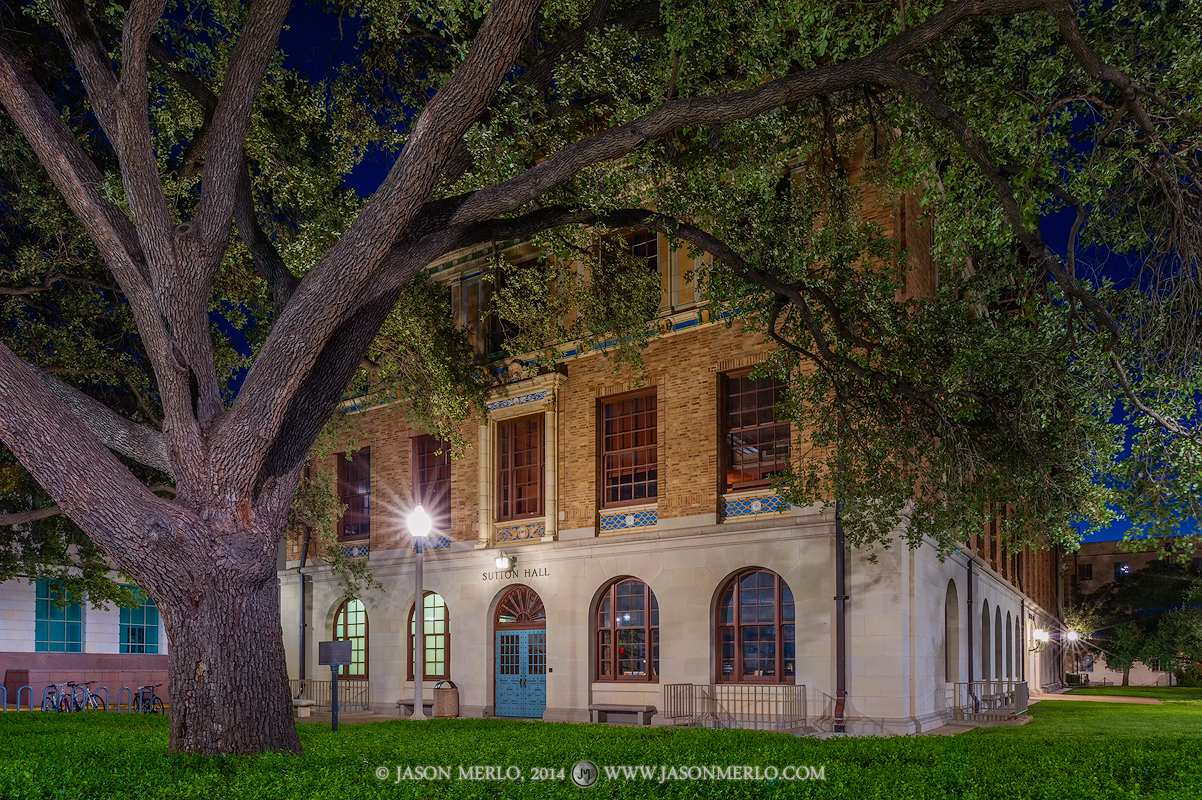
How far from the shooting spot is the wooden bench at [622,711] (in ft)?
72.4

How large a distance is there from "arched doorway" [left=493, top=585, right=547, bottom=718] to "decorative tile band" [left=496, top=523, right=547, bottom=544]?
1.31 m

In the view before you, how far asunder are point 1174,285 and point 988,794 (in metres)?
5.91

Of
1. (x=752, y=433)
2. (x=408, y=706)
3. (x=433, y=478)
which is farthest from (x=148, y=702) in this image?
(x=752, y=433)

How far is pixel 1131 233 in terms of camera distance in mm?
10734

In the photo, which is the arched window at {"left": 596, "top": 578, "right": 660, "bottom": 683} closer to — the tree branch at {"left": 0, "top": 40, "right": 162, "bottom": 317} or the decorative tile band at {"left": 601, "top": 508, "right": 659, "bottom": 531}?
the decorative tile band at {"left": 601, "top": 508, "right": 659, "bottom": 531}

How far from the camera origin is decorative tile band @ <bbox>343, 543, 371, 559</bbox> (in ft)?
98.1

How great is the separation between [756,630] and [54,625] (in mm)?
25801

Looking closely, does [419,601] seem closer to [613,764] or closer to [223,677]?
[223,677]

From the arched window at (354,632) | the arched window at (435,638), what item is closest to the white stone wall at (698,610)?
the arched window at (435,638)

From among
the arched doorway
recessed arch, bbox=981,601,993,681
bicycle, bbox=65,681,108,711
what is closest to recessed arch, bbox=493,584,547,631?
the arched doorway

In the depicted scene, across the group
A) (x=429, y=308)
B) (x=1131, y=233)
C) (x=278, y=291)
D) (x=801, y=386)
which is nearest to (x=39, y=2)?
(x=278, y=291)

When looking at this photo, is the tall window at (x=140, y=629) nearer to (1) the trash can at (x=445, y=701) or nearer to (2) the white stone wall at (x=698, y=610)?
(2) the white stone wall at (x=698, y=610)

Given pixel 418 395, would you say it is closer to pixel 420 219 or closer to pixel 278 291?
pixel 278 291

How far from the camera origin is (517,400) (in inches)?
1029
